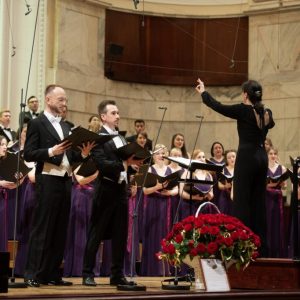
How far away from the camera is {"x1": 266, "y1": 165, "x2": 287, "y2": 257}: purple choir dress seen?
9121mm

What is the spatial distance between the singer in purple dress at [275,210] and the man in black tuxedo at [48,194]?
3723mm

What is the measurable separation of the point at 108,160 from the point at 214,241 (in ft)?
3.99

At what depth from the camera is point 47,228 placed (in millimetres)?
5789

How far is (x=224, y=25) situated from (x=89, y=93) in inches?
98.6

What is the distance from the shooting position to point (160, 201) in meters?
8.65

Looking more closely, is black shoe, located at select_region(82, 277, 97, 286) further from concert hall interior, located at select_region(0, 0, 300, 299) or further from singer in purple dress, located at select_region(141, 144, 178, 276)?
singer in purple dress, located at select_region(141, 144, 178, 276)

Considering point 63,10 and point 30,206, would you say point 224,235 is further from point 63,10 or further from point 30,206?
point 63,10

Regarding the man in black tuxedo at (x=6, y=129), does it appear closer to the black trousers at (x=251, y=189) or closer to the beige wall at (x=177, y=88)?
the beige wall at (x=177, y=88)

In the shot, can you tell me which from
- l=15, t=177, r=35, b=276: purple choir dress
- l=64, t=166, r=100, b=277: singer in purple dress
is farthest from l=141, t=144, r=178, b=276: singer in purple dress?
l=15, t=177, r=35, b=276: purple choir dress

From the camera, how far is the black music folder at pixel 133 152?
19.4ft

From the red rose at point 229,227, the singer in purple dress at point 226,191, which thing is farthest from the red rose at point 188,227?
the singer in purple dress at point 226,191

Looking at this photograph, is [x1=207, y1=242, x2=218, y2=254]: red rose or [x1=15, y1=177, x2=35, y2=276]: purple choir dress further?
[x1=15, y1=177, x2=35, y2=276]: purple choir dress

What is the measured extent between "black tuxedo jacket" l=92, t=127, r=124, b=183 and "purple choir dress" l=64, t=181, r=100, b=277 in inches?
72.9

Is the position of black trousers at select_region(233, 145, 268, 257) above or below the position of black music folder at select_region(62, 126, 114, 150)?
below
